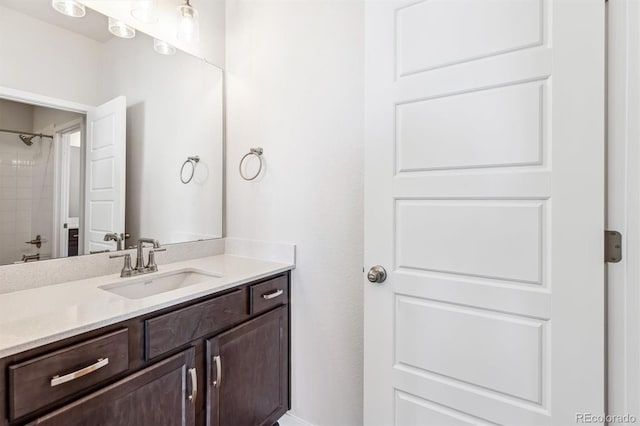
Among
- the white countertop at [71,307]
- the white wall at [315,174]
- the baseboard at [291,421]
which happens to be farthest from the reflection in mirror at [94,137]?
the baseboard at [291,421]

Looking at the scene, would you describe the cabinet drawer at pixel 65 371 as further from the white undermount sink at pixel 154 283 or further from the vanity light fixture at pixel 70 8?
the vanity light fixture at pixel 70 8

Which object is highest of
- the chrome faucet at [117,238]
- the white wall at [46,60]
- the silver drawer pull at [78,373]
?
the white wall at [46,60]

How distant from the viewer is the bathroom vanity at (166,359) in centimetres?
82

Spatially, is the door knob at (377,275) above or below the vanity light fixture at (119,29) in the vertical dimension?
below

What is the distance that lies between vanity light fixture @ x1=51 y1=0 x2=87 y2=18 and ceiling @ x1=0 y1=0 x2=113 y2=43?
1 cm

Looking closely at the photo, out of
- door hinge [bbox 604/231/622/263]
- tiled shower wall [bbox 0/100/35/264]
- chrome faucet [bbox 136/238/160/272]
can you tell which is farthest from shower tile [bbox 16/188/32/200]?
door hinge [bbox 604/231/622/263]

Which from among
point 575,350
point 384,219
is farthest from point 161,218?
point 575,350

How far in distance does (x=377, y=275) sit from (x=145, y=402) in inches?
36.8

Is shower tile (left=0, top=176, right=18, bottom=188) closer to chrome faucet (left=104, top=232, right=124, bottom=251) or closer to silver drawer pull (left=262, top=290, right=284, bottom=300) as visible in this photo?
chrome faucet (left=104, top=232, right=124, bottom=251)

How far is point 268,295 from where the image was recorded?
1554mm

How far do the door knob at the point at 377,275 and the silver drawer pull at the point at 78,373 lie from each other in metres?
0.94

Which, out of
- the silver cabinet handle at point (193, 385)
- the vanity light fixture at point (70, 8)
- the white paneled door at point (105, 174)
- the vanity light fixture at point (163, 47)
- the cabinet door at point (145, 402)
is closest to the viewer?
the cabinet door at point (145, 402)

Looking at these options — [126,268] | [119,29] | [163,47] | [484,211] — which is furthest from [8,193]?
[484,211]

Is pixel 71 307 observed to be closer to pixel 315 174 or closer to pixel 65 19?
pixel 315 174
